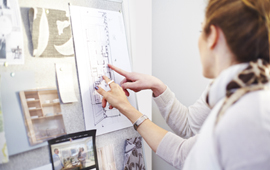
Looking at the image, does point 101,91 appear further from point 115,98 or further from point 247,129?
point 247,129

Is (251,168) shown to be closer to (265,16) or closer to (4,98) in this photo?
(265,16)

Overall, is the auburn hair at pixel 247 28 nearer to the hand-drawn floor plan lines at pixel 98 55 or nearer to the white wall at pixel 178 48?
the hand-drawn floor plan lines at pixel 98 55

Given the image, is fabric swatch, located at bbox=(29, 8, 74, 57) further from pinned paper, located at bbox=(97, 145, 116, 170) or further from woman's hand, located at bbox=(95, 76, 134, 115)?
pinned paper, located at bbox=(97, 145, 116, 170)

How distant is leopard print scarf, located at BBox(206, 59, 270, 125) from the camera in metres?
0.38

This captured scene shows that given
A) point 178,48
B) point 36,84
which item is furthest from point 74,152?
point 178,48

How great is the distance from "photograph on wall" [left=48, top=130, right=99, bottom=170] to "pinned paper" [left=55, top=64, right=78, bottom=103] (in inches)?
4.6

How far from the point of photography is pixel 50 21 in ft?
2.04

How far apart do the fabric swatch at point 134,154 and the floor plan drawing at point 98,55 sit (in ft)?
0.24

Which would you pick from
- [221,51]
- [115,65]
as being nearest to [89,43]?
[115,65]

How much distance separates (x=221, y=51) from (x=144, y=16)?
66cm

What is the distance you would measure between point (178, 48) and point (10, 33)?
78 centimetres

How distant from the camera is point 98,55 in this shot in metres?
0.73

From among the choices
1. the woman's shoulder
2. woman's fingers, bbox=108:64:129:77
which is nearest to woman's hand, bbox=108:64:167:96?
woman's fingers, bbox=108:64:129:77

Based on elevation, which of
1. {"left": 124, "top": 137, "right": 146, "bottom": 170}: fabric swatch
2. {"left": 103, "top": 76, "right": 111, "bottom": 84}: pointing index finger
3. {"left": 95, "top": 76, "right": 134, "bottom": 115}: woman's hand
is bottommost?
{"left": 124, "top": 137, "right": 146, "bottom": 170}: fabric swatch
